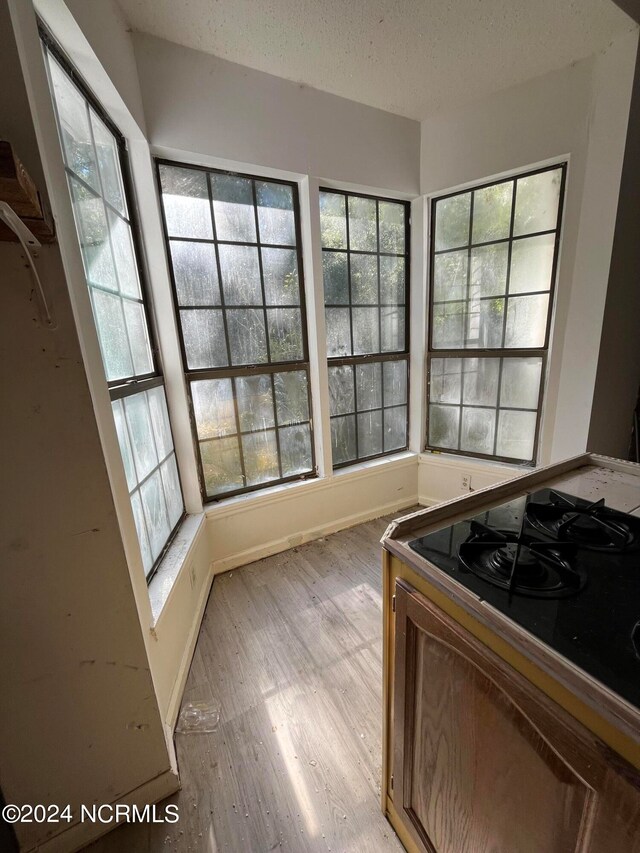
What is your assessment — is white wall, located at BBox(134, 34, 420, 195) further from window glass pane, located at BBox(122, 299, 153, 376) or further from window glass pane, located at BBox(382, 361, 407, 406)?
window glass pane, located at BBox(382, 361, 407, 406)

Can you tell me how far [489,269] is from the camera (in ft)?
7.72

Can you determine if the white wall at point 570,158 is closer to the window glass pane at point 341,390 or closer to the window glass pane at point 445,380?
the window glass pane at point 445,380

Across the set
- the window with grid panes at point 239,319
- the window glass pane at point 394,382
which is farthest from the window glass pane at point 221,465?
the window glass pane at point 394,382

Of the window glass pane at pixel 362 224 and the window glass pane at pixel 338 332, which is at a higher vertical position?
the window glass pane at pixel 362 224

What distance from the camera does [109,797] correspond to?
1044 mm

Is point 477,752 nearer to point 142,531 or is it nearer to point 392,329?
point 142,531

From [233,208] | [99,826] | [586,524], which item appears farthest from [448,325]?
[99,826]

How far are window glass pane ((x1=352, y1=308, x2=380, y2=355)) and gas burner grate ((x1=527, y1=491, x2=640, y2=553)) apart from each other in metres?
1.80

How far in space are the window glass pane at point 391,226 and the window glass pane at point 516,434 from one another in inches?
57.0


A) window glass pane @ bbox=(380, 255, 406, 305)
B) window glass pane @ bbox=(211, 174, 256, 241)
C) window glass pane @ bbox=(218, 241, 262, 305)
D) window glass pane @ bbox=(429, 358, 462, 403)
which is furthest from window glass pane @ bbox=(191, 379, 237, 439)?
window glass pane @ bbox=(429, 358, 462, 403)

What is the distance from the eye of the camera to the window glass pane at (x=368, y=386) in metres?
2.59

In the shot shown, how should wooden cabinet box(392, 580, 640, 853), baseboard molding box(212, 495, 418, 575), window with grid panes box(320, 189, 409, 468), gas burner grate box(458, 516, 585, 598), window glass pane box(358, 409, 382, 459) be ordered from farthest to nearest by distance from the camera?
1. window glass pane box(358, 409, 382, 459)
2. window with grid panes box(320, 189, 409, 468)
3. baseboard molding box(212, 495, 418, 575)
4. gas burner grate box(458, 516, 585, 598)
5. wooden cabinet box(392, 580, 640, 853)

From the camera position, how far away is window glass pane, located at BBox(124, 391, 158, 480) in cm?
145

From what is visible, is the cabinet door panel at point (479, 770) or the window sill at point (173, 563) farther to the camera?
the window sill at point (173, 563)
